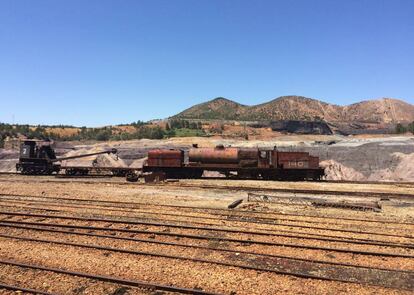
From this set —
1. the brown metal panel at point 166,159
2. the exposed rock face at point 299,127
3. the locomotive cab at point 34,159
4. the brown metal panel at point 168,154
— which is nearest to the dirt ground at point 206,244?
the brown metal panel at point 166,159

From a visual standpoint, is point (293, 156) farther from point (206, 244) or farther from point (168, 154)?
point (206, 244)

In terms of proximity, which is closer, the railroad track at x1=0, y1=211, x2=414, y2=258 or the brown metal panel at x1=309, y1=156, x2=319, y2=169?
the railroad track at x1=0, y1=211, x2=414, y2=258

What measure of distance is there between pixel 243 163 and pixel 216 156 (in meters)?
2.58

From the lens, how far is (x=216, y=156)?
3362 centimetres

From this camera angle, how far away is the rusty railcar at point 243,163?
106 ft

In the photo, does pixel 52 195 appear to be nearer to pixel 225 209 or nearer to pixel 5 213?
pixel 5 213

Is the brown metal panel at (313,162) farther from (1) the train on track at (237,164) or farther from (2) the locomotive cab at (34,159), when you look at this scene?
(2) the locomotive cab at (34,159)

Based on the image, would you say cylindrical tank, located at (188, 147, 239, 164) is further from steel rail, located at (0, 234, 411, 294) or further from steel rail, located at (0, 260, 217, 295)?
steel rail, located at (0, 260, 217, 295)

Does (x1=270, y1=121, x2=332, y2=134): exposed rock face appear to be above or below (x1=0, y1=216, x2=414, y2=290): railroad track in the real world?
above

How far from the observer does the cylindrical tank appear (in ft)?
109

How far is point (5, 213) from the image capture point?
52.5 feet

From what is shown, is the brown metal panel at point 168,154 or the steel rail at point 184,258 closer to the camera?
the steel rail at point 184,258

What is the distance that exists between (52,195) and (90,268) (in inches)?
574

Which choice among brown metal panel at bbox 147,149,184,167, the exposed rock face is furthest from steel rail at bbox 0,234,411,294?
the exposed rock face
